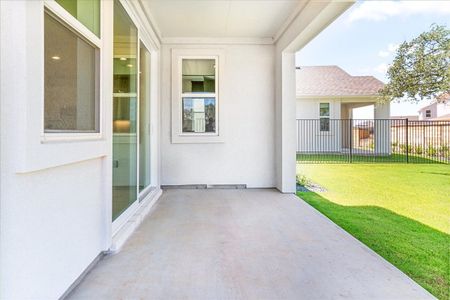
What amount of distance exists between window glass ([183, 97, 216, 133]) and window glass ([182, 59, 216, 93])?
201 mm

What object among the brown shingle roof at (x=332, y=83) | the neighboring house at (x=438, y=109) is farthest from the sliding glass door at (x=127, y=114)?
the brown shingle roof at (x=332, y=83)

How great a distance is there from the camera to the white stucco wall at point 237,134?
5.51 meters

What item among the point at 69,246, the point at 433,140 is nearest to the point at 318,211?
the point at 69,246

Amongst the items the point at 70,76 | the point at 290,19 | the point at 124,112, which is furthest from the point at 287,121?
the point at 70,76

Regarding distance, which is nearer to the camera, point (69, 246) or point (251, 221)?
point (69, 246)

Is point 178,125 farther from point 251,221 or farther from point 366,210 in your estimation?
point 366,210

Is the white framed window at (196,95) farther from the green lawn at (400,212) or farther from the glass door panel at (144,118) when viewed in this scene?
the green lawn at (400,212)

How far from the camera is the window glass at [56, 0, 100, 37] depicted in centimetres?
180

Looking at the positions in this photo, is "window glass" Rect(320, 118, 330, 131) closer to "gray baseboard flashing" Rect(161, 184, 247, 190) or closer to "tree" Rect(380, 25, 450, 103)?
"tree" Rect(380, 25, 450, 103)

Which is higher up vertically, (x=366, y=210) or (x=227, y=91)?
(x=227, y=91)

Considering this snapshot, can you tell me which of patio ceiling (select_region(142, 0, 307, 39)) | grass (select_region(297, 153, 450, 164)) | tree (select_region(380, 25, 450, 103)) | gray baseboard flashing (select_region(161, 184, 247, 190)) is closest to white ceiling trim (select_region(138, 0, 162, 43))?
patio ceiling (select_region(142, 0, 307, 39))

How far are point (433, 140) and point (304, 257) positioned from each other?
6.05 meters

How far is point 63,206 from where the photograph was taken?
175cm

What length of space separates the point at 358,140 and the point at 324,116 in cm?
178
